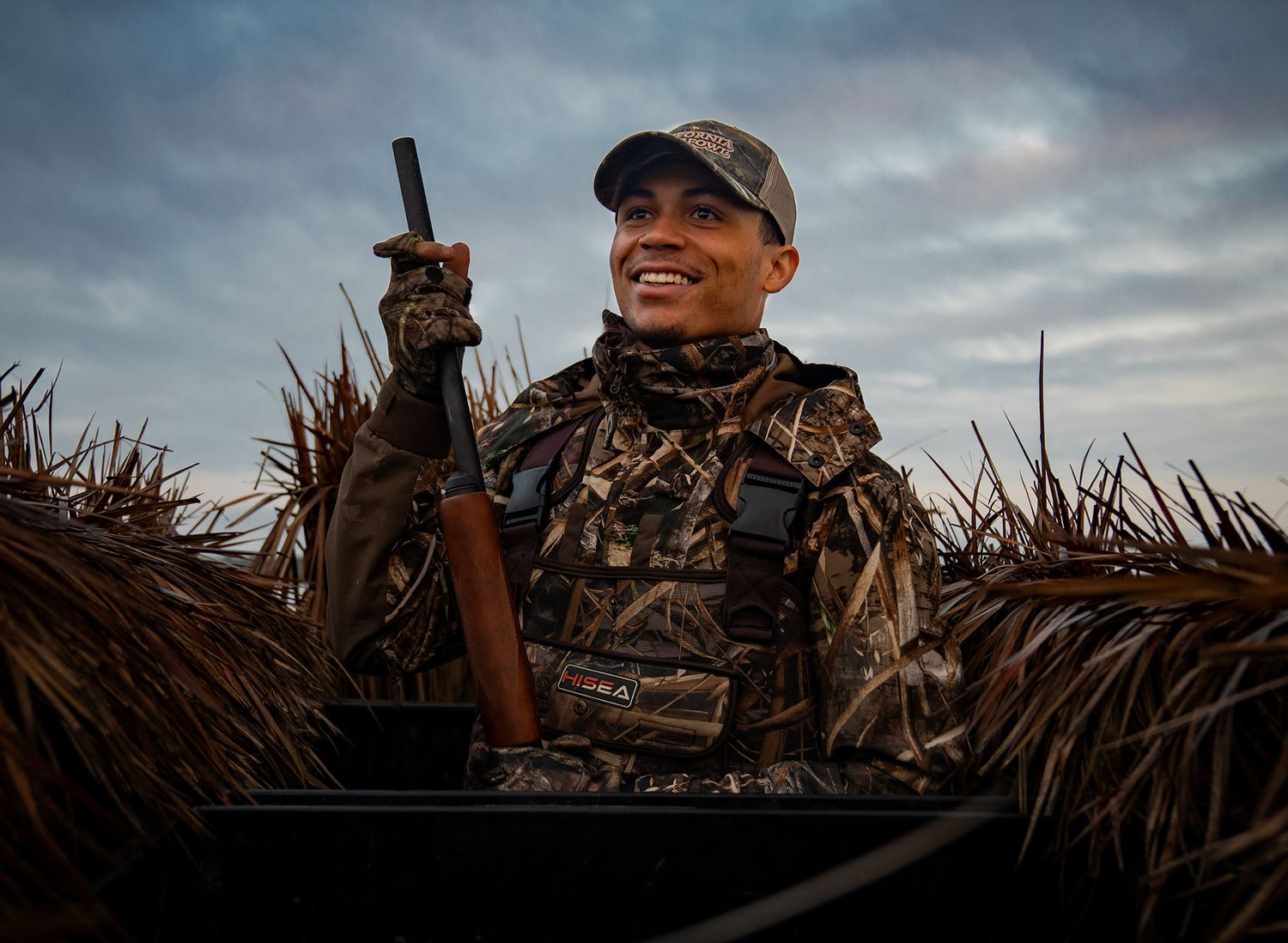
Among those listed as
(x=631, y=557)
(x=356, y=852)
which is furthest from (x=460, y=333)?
(x=356, y=852)

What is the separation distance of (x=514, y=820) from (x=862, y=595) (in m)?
1.23

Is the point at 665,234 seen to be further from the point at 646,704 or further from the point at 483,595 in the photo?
the point at 646,704

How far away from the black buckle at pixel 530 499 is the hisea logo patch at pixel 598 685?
45cm

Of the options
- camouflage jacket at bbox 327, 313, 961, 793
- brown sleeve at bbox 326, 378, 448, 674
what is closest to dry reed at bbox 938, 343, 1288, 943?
camouflage jacket at bbox 327, 313, 961, 793

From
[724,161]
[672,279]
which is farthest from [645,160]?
[672,279]

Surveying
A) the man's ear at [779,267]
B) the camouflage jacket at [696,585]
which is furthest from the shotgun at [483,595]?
the man's ear at [779,267]

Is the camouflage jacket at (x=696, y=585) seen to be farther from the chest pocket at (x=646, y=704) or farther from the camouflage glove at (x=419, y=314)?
the camouflage glove at (x=419, y=314)

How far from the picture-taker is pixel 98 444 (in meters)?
3.02

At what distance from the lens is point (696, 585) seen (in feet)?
8.32

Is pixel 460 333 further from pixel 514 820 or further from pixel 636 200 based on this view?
pixel 514 820

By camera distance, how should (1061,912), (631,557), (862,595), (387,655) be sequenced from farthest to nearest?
(387,655) → (631,557) → (862,595) → (1061,912)

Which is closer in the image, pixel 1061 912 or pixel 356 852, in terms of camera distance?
pixel 356 852

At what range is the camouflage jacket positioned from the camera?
2391 mm

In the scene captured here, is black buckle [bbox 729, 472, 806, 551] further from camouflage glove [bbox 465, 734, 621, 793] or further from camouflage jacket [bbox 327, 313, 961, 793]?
camouflage glove [bbox 465, 734, 621, 793]
